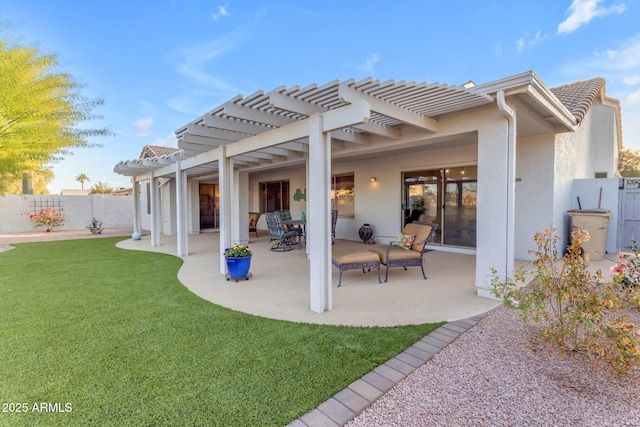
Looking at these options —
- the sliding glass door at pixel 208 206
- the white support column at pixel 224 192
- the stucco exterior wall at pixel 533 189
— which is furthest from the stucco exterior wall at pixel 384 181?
the sliding glass door at pixel 208 206

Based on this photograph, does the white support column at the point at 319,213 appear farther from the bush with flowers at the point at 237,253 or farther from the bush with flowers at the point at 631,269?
the bush with flowers at the point at 631,269

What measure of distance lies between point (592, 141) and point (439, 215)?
225 inches

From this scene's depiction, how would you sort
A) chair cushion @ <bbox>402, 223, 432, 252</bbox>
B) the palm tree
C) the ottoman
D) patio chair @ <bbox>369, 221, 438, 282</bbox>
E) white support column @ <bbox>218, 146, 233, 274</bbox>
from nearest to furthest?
the ottoman → patio chair @ <bbox>369, 221, 438, 282</bbox> → chair cushion @ <bbox>402, 223, 432, 252</bbox> → white support column @ <bbox>218, 146, 233, 274</bbox> → the palm tree

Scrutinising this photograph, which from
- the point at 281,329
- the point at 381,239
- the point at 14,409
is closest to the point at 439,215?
the point at 381,239

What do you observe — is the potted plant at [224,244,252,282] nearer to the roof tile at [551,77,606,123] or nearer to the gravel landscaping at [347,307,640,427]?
the gravel landscaping at [347,307,640,427]

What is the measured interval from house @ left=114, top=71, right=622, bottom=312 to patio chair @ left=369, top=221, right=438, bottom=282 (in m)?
0.90

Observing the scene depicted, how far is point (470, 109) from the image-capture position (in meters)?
4.27

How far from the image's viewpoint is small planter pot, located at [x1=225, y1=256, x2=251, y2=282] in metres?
5.25

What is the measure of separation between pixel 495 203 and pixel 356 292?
237cm

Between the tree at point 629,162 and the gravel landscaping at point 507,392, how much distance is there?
28.8m

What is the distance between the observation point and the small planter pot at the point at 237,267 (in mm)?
5250

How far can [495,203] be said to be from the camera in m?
4.12

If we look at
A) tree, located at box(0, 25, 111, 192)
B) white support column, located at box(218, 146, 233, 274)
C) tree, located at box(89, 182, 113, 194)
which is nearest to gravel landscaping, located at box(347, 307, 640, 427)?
white support column, located at box(218, 146, 233, 274)

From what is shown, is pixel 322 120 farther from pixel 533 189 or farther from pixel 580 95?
pixel 580 95
